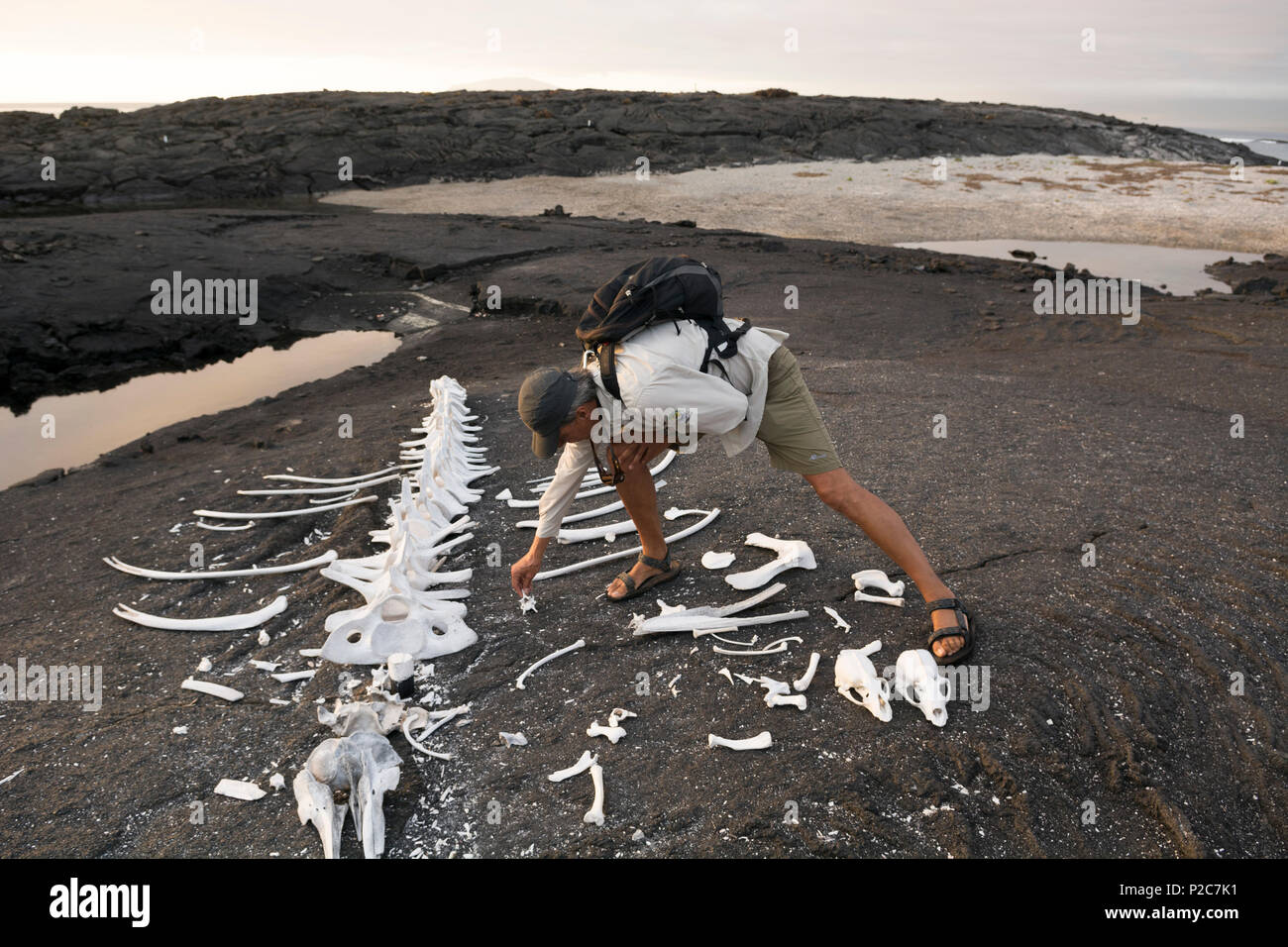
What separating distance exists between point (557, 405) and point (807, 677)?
1.44 meters

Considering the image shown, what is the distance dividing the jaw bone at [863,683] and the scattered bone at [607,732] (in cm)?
85

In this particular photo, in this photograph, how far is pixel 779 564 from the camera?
162 inches

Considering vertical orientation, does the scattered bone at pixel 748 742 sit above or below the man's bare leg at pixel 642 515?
below

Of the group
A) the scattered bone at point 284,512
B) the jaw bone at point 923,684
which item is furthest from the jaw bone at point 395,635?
the jaw bone at point 923,684

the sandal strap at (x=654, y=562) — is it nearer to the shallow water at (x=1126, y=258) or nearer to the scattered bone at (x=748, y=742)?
the scattered bone at (x=748, y=742)

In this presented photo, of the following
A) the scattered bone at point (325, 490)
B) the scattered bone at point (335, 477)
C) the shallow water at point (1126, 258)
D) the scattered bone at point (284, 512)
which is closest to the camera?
the scattered bone at point (284, 512)

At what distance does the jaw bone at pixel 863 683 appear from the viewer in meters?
3.10

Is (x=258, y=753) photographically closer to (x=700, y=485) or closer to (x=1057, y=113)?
(x=700, y=485)

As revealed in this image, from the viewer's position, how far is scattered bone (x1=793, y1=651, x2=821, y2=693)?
130 inches

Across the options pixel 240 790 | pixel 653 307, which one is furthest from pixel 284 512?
pixel 653 307

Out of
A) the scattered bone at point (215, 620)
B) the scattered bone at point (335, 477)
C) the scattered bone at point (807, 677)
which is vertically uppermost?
the scattered bone at point (335, 477)

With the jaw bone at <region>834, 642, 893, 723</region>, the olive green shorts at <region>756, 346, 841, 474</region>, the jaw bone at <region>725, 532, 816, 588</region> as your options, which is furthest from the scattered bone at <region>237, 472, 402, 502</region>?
the jaw bone at <region>834, 642, 893, 723</region>

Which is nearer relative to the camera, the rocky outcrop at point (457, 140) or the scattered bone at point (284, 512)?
the scattered bone at point (284, 512)

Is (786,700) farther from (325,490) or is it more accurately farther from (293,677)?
(325,490)
